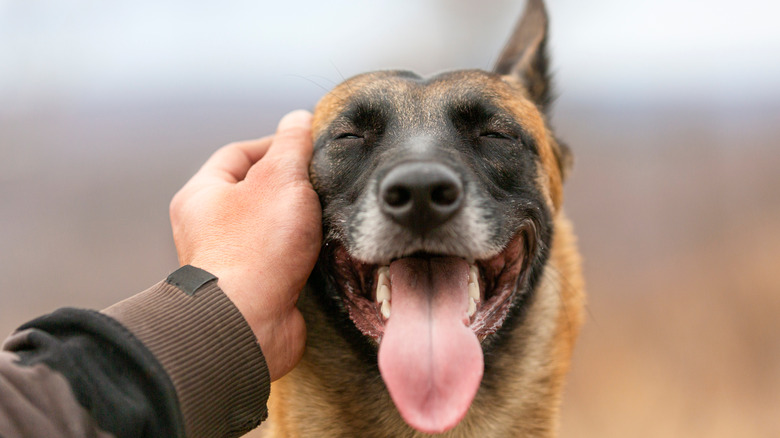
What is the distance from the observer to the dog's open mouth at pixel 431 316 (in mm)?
1680

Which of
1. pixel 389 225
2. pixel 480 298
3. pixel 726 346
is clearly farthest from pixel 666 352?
pixel 389 225

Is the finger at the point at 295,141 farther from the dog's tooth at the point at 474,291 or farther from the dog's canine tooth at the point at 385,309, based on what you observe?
the dog's tooth at the point at 474,291

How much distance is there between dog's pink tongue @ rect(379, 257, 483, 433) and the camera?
5.44ft

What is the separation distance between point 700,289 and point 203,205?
6542mm

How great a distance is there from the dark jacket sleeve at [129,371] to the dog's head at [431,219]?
508 mm

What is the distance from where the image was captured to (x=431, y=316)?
1.83m

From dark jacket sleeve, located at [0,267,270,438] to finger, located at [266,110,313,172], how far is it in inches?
31.6

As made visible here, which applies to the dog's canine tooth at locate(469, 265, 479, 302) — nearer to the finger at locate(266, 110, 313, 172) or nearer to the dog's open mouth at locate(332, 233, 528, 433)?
the dog's open mouth at locate(332, 233, 528, 433)

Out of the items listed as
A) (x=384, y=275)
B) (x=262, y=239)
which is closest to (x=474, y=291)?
(x=384, y=275)

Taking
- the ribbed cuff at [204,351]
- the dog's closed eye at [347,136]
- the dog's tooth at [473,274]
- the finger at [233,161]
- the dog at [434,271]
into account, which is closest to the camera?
the ribbed cuff at [204,351]

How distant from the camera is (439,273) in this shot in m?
1.97

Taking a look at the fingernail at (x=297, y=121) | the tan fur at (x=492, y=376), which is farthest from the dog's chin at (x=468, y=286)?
the fingernail at (x=297, y=121)

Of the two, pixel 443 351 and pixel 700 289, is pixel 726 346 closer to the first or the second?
pixel 700 289

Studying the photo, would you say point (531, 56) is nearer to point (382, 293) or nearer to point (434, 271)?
point (434, 271)
